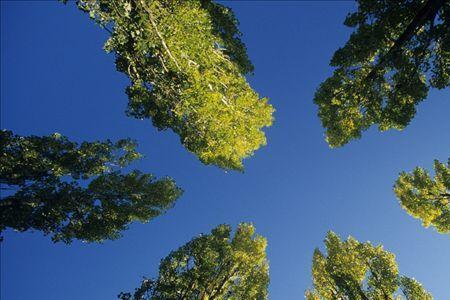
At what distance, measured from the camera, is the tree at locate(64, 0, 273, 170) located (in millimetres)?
11922

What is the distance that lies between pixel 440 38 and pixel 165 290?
16.5 m

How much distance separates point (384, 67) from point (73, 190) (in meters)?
15.0

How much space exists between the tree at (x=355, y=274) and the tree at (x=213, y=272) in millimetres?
4369

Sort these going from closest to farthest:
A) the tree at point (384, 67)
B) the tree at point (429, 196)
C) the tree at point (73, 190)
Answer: the tree at point (384, 67) < the tree at point (73, 190) < the tree at point (429, 196)

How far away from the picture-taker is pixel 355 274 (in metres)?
19.4

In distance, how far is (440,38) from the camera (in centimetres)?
1059

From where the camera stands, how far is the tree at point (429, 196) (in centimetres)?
1884

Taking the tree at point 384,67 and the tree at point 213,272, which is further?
the tree at point 213,272

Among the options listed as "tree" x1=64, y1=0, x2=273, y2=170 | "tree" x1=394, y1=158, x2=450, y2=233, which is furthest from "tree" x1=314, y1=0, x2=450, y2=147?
"tree" x1=394, y1=158, x2=450, y2=233

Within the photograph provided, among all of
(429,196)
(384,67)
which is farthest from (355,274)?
(384,67)

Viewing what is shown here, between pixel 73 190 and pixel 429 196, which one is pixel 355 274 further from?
pixel 73 190

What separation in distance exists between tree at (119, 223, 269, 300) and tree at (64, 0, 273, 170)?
550 cm

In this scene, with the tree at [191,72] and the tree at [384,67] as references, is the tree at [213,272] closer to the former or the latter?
the tree at [191,72]

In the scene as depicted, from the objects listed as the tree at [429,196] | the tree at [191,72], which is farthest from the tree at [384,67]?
the tree at [429,196]
